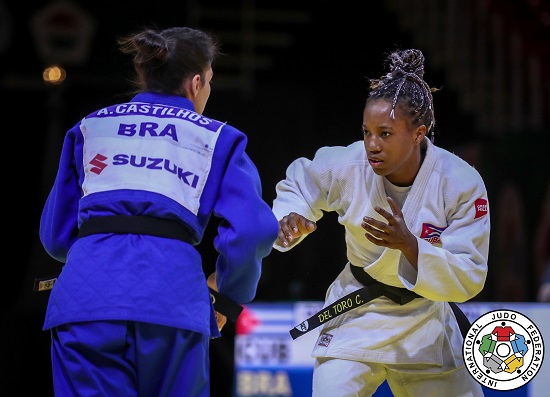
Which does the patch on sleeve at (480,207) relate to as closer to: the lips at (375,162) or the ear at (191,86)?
the lips at (375,162)

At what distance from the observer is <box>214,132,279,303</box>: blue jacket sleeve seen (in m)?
2.39

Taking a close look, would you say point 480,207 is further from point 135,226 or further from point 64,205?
point 64,205

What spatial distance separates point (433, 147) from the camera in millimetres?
2949

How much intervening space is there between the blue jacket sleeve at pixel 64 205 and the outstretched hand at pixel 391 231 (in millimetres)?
859

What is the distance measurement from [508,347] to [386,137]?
0.95 meters

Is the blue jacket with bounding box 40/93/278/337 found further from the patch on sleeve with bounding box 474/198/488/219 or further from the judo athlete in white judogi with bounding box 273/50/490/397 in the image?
the patch on sleeve with bounding box 474/198/488/219

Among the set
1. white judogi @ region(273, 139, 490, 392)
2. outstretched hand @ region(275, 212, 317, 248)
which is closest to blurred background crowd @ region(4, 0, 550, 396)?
white judogi @ region(273, 139, 490, 392)

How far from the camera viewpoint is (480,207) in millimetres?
2822

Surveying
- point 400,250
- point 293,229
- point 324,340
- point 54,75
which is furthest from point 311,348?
point 54,75

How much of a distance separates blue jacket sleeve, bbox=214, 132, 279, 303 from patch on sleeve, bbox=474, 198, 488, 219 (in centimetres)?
73

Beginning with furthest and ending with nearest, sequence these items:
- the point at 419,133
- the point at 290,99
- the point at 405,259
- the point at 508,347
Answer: the point at 290,99 < the point at 508,347 < the point at 419,133 < the point at 405,259

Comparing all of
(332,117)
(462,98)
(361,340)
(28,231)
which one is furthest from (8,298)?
(462,98)

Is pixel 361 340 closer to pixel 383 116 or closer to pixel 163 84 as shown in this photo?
pixel 383 116

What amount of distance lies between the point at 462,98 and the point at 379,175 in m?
2.30
